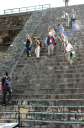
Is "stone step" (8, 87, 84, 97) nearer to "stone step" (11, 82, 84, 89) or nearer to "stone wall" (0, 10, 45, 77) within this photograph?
"stone step" (11, 82, 84, 89)

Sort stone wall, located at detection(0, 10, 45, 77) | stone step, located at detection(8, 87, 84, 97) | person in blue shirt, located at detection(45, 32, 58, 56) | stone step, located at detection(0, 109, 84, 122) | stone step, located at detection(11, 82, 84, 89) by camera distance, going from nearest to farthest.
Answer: stone step, located at detection(0, 109, 84, 122)
stone step, located at detection(8, 87, 84, 97)
stone step, located at detection(11, 82, 84, 89)
stone wall, located at detection(0, 10, 45, 77)
person in blue shirt, located at detection(45, 32, 58, 56)

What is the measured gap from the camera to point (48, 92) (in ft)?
27.2

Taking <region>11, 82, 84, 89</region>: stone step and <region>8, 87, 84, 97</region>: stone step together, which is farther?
<region>11, 82, 84, 89</region>: stone step

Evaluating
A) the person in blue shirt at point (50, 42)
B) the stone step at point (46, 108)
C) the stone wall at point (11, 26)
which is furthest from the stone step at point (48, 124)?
the stone wall at point (11, 26)

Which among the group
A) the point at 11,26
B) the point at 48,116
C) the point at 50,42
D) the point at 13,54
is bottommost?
the point at 48,116

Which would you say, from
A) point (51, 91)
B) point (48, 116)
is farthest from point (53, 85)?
point (48, 116)

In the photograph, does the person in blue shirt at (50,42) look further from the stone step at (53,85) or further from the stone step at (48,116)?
the stone step at (48,116)

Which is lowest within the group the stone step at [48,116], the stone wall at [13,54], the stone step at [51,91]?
the stone step at [48,116]

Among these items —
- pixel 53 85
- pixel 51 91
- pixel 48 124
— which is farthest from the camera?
pixel 53 85

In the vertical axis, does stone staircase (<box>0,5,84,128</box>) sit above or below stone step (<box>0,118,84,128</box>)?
above

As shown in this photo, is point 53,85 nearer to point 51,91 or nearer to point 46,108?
point 51,91

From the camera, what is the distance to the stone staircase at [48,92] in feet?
22.1

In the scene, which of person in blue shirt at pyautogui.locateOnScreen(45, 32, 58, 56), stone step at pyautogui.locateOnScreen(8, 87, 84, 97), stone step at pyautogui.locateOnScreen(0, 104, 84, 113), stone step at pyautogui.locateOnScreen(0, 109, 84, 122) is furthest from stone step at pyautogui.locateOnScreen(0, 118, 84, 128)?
person in blue shirt at pyautogui.locateOnScreen(45, 32, 58, 56)

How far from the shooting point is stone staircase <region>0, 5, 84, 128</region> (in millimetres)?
6730
